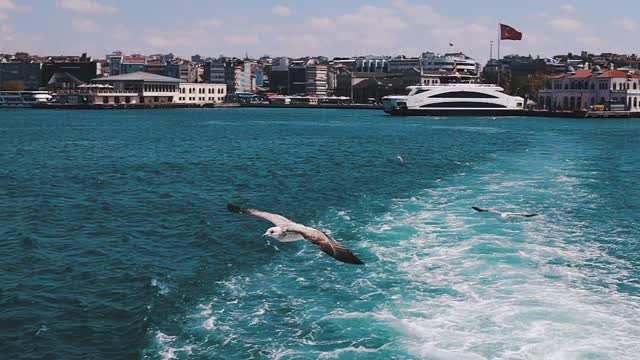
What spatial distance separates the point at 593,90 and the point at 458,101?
1848 centimetres

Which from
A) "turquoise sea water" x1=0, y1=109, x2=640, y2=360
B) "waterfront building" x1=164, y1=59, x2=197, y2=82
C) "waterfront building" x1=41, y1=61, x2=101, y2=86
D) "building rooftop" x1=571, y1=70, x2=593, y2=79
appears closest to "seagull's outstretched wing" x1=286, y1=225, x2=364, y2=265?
"turquoise sea water" x1=0, y1=109, x2=640, y2=360

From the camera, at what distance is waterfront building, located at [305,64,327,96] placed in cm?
14788

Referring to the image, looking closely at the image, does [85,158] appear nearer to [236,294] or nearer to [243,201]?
[243,201]

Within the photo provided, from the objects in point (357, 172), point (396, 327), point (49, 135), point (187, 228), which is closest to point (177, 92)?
point (49, 135)

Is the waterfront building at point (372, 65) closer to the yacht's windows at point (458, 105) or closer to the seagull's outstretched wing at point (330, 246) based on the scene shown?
the yacht's windows at point (458, 105)

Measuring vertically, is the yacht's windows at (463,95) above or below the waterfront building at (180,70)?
below

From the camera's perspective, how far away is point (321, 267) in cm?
1338

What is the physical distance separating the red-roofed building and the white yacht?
10501mm

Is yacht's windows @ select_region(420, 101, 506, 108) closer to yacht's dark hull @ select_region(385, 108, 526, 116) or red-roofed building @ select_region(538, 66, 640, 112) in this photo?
yacht's dark hull @ select_region(385, 108, 526, 116)

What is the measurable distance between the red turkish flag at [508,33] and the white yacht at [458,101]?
7664 mm

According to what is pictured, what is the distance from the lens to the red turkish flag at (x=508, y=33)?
254ft

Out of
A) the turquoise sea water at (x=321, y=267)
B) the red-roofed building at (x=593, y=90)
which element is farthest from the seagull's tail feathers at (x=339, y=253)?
the red-roofed building at (x=593, y=90)

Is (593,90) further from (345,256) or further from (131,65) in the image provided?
(131,65)

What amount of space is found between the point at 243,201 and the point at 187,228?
4143mm
